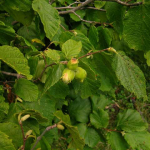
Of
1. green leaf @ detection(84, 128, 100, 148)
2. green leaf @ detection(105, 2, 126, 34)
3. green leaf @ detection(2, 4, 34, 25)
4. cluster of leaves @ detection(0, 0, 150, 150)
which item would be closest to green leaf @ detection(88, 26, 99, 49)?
cluster of leaves @ detection(0, 0, 150, 150)

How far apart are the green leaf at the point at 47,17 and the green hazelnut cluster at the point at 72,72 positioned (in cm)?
28

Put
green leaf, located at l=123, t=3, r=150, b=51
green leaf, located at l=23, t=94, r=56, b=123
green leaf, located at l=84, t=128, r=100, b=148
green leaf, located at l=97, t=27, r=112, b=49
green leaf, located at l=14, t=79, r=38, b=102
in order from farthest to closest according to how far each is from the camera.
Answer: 1. green leaf, located at l=84, t=128, r=100, b=148
2. green leaf, located at l=97, t=27, r=112, b=49
3. green leaf, located at l=23, t=94, r=56, b=123
4. green leaf, located at l=14, t=79, r=38, b=102
5. green leaf, located at l=123, t=3, r=150, b=51

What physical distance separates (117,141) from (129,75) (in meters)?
0.82

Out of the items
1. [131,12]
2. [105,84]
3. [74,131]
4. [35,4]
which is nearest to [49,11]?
[35,4]

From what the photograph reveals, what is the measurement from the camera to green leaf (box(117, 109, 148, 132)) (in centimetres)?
155

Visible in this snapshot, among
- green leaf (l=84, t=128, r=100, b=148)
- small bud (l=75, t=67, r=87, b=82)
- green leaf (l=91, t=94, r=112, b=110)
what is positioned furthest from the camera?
green leaf (l=91, t=94, r=112, b=110)

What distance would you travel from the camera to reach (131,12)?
0.89 m

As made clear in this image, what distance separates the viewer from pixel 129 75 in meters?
0.92

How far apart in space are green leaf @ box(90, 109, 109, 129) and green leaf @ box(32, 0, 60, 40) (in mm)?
821

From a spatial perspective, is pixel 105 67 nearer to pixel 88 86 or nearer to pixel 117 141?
pixel 88 86

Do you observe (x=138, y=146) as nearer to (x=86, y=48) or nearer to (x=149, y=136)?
(x=149, y=136)

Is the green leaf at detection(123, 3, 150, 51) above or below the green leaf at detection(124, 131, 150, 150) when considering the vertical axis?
above

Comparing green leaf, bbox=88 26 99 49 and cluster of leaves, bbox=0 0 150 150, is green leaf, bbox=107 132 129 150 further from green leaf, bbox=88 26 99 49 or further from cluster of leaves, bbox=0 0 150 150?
green leaf, bbox=88 26 99 49

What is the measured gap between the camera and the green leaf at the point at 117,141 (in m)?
1.49
